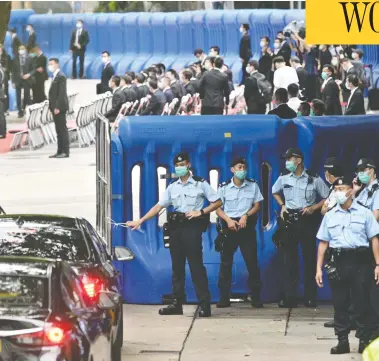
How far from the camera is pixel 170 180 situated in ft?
49.2

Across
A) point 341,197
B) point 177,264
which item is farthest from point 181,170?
point 341,197

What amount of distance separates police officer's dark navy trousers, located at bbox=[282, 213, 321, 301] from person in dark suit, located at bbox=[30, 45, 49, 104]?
20.5m

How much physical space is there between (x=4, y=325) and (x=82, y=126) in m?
22.8

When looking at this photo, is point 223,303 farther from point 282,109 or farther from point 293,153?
point 282,109

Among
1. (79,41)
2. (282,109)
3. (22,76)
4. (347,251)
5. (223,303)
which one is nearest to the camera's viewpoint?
(347,251)

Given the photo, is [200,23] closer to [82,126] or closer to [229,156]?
[82,126]

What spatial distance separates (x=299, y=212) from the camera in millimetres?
14500

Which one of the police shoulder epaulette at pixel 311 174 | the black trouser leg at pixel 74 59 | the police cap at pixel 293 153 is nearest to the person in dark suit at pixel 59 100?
the police shoulder epaulette at pixel 311 174

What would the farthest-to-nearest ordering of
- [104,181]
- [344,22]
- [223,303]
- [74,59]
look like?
[74,59]
[104,181]
[223,303]
[344,22]

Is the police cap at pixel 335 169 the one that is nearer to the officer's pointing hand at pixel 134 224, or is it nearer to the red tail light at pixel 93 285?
the officer's pointing hand at pixel 134 224

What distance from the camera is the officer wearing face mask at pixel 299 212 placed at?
14430 mm

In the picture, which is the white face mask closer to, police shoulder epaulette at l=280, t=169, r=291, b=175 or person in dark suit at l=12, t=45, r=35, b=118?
police shoulder epaulette at l=280, t=169, r=291, b=175

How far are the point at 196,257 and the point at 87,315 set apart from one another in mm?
4948

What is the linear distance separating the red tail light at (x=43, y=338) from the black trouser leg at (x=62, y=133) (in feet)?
62.2
